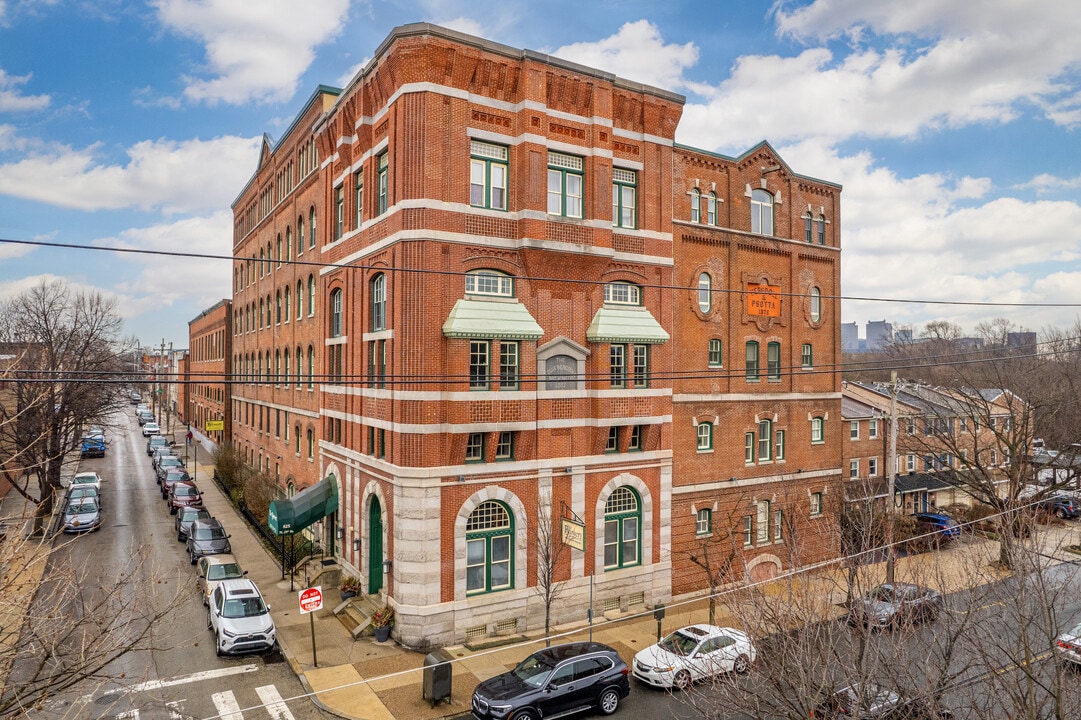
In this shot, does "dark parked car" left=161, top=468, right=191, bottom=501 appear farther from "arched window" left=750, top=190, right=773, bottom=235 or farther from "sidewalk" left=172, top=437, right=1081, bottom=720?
"arched window" left=750, top=190, right=773, bottom=235

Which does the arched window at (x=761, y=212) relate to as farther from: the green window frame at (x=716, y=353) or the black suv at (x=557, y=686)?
the black suv at (x=557, y=686)

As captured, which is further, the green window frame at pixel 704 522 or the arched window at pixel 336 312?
the arched window at pixel 336 312

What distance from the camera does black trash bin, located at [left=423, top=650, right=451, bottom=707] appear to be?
1719cm

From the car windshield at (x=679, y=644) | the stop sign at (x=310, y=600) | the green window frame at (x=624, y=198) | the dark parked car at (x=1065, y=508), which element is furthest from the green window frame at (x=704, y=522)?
the dark parked car at (x=1065, y=508)

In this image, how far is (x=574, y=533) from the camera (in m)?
22.0

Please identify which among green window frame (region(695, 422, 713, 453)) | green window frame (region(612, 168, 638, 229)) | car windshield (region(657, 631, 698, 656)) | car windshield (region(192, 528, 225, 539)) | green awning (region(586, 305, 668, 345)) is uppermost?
green window frame (region(612, 168, 638, 229))

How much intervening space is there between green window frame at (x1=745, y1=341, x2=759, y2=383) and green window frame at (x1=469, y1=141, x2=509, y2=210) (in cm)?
1328

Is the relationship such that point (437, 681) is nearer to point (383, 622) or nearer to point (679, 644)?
point (383, 622)

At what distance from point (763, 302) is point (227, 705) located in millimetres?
24656

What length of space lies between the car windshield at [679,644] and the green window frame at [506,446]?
745cm

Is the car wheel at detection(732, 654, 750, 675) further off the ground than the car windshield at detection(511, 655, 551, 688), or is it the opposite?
the car wheel at detection(732, 654, 750, 675)

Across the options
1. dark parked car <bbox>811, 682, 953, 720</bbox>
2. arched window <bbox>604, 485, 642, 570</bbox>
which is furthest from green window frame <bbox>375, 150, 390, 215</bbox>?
dark parked car <bbox>811, 682, 953, 720</bbox>

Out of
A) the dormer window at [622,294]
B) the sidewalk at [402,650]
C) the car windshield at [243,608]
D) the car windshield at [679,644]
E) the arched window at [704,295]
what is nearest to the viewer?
the sidewalk at [402,650]

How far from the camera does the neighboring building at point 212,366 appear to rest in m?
58.7
